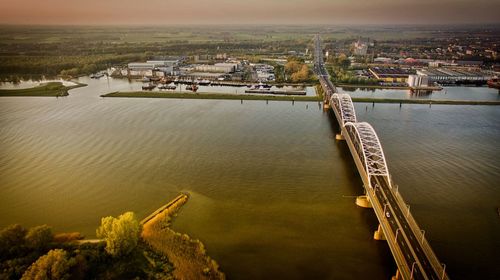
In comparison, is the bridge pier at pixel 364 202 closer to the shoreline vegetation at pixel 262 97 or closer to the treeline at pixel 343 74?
the shoreline vegetation at pixel 262 97

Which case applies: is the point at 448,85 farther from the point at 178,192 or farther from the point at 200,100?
the point at 178,192

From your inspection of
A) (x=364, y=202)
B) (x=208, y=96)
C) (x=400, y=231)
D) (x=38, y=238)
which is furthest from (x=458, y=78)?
(x=38, y=238)

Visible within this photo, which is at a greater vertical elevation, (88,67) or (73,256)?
(88,67)

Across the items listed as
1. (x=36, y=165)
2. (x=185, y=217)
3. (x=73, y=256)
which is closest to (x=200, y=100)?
(x=36, y=165)

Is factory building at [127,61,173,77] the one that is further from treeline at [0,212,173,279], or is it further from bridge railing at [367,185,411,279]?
bridge railing at [367,185,411,279]

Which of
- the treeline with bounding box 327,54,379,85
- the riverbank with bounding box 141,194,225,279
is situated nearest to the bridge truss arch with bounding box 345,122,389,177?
the riverbank with bounding box 141,194,225,279

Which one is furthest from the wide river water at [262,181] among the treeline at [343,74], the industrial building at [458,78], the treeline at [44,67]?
the treeline at [44,67]
